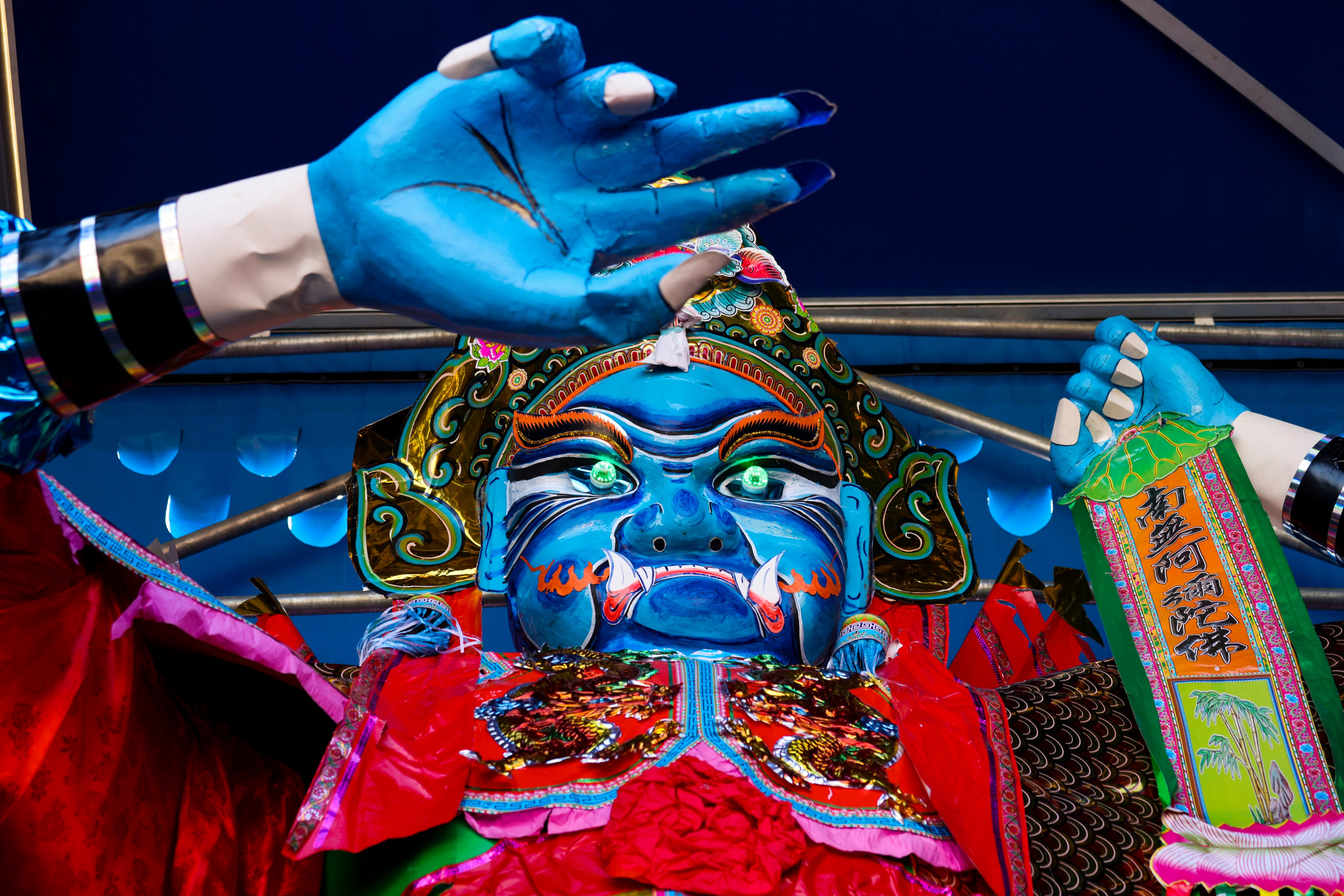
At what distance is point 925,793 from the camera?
183 centimetres

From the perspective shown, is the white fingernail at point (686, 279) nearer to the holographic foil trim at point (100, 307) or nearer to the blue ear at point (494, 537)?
the holographic foil trim at point (100, 307)

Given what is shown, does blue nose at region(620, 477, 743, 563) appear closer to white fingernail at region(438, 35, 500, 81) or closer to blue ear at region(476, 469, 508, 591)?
blue ear at region(476, 469, 508, 591)

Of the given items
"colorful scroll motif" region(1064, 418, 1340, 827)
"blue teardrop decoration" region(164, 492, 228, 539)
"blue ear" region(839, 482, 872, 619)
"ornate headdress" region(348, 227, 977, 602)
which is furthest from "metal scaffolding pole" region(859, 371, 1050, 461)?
"blue teardrop decoration" region(164, 492, 228, 539)

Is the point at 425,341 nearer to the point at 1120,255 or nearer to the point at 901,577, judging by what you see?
the point at 901,577

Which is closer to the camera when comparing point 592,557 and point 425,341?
point 592,557

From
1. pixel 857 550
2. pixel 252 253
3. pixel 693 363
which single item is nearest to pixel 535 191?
pixel 252 253

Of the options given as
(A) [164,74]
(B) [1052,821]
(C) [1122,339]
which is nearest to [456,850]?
(B) [1052,821]

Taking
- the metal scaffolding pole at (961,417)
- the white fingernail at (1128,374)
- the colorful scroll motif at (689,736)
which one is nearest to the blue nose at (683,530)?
the colorful scroll motif at (689,736)

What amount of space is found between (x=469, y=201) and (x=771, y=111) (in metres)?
0.32

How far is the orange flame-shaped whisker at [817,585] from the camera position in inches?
86.7

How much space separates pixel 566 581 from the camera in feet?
7.18

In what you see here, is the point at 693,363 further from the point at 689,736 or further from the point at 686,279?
the point at 686,279

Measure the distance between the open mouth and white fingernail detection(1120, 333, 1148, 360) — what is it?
0.71 meters

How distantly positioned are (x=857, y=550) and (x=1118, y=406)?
572mm
